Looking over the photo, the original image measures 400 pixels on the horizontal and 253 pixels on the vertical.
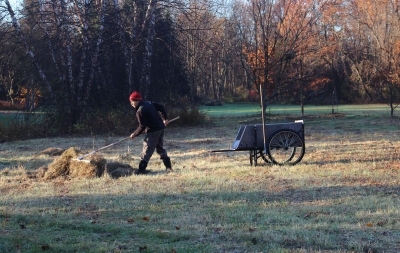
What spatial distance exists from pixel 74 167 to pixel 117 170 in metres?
1.01

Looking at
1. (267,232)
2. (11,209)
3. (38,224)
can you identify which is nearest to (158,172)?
(11,209)

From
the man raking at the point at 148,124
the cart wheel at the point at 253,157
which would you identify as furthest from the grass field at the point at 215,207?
the man raking at the point at 148,124

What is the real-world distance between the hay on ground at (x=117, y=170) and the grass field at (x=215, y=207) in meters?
0.41

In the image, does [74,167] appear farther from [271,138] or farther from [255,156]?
[271,138]

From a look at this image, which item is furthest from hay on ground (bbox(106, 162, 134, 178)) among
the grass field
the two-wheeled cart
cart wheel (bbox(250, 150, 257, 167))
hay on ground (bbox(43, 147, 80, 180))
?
cart wheel (bbox(250, 150, 257, 167))

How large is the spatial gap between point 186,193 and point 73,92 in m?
15.1

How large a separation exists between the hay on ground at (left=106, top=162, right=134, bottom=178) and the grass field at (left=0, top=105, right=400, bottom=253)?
406 millimetres

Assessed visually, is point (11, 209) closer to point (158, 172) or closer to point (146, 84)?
point (158, 172)

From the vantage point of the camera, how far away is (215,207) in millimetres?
7500

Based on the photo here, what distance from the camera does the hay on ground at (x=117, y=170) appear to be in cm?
1078

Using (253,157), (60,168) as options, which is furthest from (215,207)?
(60,168)

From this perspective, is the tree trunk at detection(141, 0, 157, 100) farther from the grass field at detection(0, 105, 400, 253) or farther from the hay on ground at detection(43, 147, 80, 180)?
the hay on ground at detection(43, 147, 80, 180)

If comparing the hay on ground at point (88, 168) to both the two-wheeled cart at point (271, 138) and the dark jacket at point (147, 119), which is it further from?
the two-wheeled cart at point (271, 138)

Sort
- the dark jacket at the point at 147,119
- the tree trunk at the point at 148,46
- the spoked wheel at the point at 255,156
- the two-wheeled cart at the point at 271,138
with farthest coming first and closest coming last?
the tree trunk at the point at 148,46, the spoked wheel at the point at 255,156, the two-wheeled cart at the point at 271,138, the dark jacket at the point at 147,119
